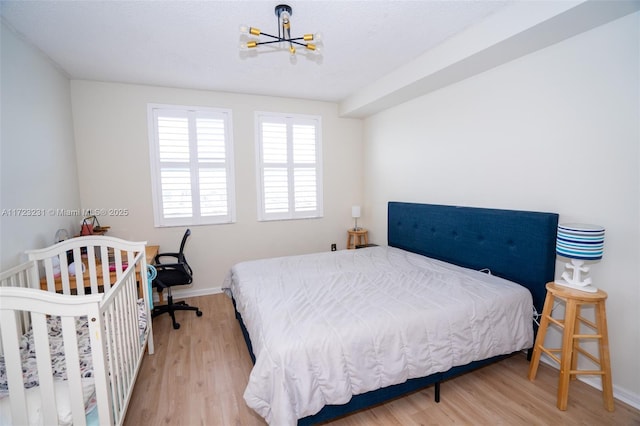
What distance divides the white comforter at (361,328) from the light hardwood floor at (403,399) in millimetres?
290

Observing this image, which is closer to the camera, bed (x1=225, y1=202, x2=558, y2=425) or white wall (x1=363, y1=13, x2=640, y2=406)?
bed (x1=225, y1=202, x2=558, y2=425)

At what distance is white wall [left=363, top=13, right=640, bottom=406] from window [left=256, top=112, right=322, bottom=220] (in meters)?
1.76

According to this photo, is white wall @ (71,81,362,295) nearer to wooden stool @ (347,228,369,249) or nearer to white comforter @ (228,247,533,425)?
wooden stool @ (347,228,369,249)

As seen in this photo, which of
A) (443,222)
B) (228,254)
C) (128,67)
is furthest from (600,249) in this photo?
(128,67)

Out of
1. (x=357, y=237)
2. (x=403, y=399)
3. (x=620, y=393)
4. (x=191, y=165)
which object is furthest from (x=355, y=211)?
(x=620, y=393)

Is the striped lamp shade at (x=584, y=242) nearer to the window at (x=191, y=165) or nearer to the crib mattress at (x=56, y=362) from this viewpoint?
the crib mattress at (x=56, y=362)

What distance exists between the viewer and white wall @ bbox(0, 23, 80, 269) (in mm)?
1951

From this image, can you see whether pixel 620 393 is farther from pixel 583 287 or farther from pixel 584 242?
pixel 584 242

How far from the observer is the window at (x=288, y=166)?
12.7 ft

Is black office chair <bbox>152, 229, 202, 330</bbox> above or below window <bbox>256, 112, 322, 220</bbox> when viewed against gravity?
below

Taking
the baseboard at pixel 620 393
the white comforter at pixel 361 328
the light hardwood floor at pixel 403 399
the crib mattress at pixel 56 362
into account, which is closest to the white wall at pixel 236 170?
the white comforter at pixel 361 328

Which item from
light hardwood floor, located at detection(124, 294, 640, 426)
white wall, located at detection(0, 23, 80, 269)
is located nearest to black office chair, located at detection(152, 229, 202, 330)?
light hardwood floor, located at detection(124, 294, 640, 426)

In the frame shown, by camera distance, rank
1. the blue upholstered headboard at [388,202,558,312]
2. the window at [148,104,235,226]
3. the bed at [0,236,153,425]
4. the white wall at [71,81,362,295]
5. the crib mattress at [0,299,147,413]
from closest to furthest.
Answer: the bed at [0,236,153,425]
the crib mattress at [0,299,147,413]
the blue upholstered headboard at [388,202,558,312]
the white wall at [71,81,362,295]
the window at [148,104,235,226]

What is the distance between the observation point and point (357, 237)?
4371 millimetres
